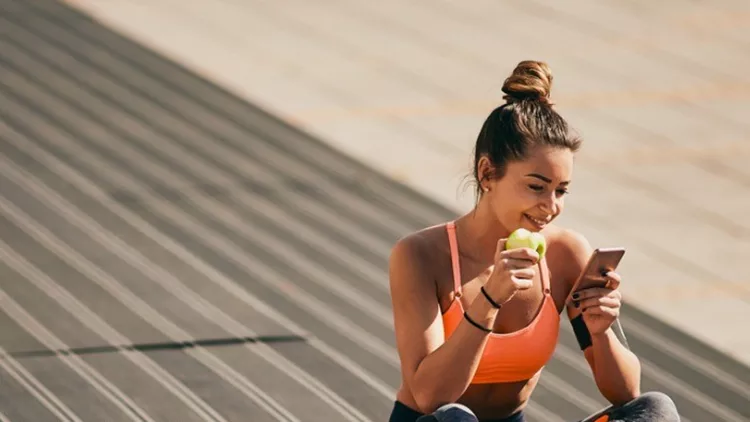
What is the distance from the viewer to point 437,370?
3863 mm

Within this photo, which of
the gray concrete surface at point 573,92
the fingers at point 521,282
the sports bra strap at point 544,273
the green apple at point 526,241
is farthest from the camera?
the gray concrete surface at point 573,92

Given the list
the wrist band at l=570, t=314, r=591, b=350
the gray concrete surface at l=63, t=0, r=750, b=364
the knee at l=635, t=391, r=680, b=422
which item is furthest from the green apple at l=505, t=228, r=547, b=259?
the gray concrete surface at l=63, t=0, r=750, b=364

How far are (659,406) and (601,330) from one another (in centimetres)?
26

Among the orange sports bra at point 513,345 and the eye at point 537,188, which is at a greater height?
the eye at point 537,188

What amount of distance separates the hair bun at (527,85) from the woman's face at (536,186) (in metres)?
0.20

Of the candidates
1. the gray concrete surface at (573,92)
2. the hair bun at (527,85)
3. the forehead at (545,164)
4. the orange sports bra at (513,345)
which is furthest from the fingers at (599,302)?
the gray concrete surface at (573,92)

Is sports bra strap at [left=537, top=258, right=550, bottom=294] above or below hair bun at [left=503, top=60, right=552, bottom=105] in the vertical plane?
below

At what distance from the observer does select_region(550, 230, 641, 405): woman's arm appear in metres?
3.98

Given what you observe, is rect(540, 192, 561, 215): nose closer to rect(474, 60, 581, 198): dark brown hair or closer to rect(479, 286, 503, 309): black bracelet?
rect(474, 60, 581, 198): dark brown hair

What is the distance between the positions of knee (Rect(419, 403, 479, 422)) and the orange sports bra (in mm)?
226

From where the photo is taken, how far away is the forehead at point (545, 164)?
395 centimetres

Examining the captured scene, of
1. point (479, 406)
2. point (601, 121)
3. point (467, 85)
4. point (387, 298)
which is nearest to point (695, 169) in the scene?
point (601, 121)

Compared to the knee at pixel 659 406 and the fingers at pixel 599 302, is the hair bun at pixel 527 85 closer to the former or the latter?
the fingers at pixel 599 302

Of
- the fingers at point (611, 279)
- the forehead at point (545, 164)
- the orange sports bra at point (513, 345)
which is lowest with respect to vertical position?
the orange sports bra at point (513, 345)
